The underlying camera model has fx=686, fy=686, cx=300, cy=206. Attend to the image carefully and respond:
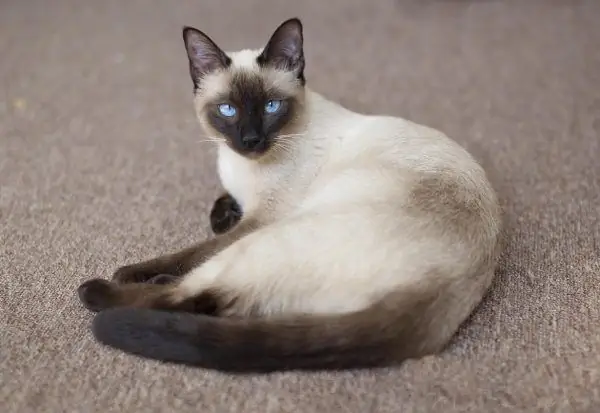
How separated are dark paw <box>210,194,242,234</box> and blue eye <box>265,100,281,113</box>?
0.29 meters

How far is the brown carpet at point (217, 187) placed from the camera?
1130 mm

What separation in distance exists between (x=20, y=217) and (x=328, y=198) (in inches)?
32.3

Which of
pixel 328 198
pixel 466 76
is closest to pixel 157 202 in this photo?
pixel 328 198

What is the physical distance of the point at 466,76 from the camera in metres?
2.57

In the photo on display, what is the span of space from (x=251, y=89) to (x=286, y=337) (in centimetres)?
64

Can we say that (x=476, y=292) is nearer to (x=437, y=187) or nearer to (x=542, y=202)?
(x=437, y=187)

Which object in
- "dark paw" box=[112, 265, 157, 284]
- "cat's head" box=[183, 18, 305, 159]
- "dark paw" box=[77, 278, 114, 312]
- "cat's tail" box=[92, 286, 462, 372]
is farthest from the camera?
"cat's head" box=[183, 18, 305, 159]

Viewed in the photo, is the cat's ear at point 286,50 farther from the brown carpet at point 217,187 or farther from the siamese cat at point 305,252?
the brown carpet at point 217,187

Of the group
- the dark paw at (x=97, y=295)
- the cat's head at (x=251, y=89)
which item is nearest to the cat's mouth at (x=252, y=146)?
the cat's head at (x=251, y=89)

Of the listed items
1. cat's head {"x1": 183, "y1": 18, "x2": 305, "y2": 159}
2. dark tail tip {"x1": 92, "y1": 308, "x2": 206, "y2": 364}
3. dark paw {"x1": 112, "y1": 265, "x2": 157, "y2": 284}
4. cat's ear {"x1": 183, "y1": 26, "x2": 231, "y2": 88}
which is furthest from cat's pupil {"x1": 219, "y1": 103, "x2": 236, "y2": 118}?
dark tail tip {"x1": 92, "y1": 308, "x2": 206, "y2": 364}

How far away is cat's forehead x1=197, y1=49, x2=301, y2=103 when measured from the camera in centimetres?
152

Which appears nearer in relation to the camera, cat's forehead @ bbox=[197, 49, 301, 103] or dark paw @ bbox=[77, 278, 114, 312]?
dark paw @ bbox=[77, 278, 114, 312]

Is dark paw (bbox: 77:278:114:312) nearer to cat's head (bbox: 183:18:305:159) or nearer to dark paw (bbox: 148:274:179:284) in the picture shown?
dark paw (bbox: 148:274:179:284)

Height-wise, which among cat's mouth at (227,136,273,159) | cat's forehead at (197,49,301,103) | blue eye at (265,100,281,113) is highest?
cat's forehead at (197,49,301,103)
